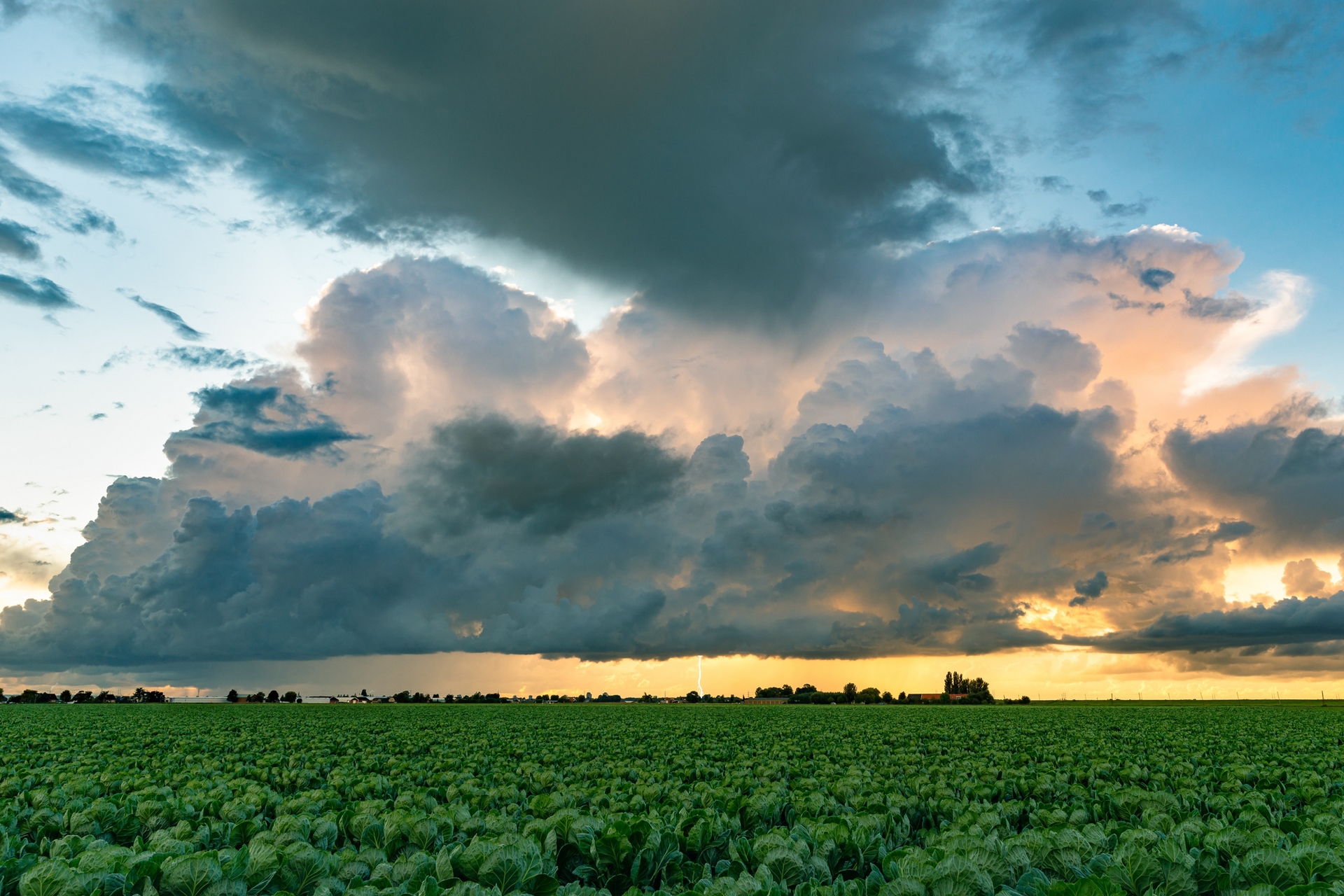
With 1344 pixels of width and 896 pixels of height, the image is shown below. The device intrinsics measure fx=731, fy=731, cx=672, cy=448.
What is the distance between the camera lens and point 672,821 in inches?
404

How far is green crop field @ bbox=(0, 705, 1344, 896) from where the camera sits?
682 cm

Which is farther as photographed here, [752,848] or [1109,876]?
[752,848]

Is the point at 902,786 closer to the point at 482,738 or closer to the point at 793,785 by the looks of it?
the point at 793,785

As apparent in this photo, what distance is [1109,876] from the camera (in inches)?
270

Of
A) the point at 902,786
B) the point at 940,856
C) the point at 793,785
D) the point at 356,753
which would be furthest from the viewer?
the point at 356,753

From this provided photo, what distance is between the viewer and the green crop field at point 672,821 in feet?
22.4

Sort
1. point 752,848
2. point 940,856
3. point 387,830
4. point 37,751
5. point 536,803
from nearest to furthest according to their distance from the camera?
point 940,856 < point 752,848 < point 387,830 < point 536,803 < point 37,751

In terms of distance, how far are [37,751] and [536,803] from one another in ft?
105

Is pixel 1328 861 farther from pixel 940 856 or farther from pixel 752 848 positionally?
pixel 752 848

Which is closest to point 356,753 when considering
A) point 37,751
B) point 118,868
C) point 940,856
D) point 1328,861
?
point 37,751

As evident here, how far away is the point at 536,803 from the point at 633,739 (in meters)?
28.2

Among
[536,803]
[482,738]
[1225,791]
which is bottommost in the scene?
[482,738]

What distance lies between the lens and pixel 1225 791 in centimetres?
1923

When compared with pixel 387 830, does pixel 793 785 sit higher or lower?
lower
